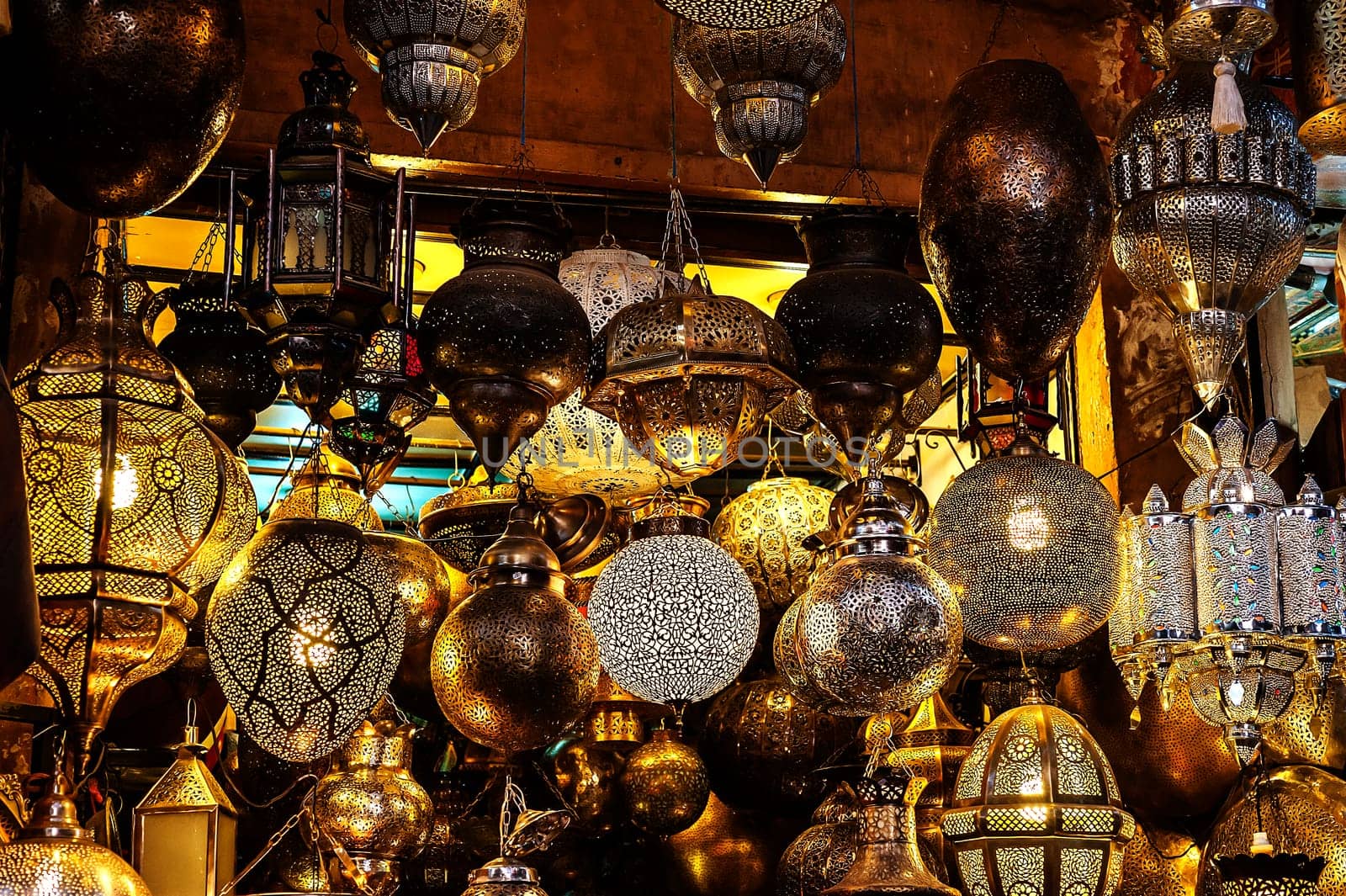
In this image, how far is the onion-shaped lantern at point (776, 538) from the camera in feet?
10.1

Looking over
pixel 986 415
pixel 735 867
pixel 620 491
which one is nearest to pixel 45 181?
pixel 620 491

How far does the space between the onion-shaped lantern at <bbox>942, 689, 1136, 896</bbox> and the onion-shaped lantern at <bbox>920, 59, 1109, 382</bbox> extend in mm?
895

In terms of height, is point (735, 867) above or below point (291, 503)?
below

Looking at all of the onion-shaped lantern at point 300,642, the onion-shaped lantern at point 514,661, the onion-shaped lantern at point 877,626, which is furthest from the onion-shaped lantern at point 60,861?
the onion-shaped lantern at point 877,626

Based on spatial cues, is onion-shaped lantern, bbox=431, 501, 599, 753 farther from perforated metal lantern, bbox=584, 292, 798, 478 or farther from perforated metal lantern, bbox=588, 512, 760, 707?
perforated metal lantern, bbox=584, 292, 798, 478

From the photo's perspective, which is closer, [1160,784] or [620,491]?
[620,491]

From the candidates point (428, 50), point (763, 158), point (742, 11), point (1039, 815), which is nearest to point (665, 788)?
point (1039, 815)

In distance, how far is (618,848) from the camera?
360cm

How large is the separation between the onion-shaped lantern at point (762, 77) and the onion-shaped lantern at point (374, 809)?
4.35 feet

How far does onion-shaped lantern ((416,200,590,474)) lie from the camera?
→ 7.86 feet

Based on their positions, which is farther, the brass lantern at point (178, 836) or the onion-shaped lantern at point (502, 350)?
the brass lantern at point (178, 836)

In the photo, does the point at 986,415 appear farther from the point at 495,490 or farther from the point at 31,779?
the point at 31,779

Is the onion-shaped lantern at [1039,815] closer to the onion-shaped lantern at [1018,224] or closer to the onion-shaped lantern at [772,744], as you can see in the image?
the onion-shaped lantern at [772,744]

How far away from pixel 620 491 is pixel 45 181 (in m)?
1.20
